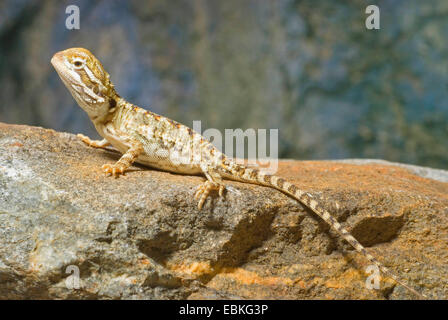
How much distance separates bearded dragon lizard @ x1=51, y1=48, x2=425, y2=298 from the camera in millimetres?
4516

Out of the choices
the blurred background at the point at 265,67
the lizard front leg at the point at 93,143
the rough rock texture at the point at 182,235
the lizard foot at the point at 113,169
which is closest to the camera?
the rough rock texture at the point at 182,235

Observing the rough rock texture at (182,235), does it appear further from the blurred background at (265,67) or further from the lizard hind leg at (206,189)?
the blurred background at (265,67)

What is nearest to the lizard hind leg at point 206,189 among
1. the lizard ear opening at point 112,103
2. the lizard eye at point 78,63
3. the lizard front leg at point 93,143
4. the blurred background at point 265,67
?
the lizard ear opening at point 112,103

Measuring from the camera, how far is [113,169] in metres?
4.16

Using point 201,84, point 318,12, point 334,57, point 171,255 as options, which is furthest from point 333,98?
point 171,255

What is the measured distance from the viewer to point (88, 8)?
8.52m

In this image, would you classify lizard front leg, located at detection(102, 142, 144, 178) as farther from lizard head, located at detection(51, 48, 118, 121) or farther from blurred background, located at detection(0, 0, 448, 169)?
blurred background, located at detection(0, 0, 448, 169)

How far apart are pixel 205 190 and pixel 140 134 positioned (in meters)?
1.06

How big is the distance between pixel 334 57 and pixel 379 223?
175 inches

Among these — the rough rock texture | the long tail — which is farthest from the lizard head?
the long tail

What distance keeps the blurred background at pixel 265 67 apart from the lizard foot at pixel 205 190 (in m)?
4.64

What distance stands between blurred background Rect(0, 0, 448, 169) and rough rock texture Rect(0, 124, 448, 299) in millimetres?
3571

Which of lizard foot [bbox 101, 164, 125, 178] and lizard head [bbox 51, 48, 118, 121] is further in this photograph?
lizard head [bbox 51, 48, 118, 121]

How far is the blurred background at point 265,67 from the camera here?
7844 mm
